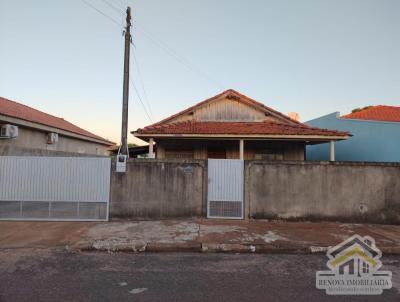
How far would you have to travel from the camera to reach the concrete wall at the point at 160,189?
771 cm

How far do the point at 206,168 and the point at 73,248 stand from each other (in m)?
4.02

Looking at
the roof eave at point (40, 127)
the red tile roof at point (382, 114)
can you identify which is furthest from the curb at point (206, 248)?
the red tile roof at point (382, 114)

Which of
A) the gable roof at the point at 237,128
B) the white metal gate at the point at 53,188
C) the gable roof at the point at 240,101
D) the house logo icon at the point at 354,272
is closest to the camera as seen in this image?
the house logo icon at the point at 354,272

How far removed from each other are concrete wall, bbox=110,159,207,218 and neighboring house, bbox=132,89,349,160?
2573 millimetres

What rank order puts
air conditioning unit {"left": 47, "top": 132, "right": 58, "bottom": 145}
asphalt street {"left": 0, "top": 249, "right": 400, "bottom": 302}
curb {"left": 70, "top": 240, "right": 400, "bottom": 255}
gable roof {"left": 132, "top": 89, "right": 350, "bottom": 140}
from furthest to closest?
air conditioning unit {"left": 47, "top": 132, "right": 58, "bottom": 145} < gable roof {"left": 132, "top": 89, "right": 350, "bottom": 140} < curb {"left": 70, "top": 240, "right": 400, "bottom": 255} < asphalt street {"left": 0, "top": 249, "right": 400, "bottom": 302}

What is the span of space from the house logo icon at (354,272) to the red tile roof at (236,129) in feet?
17.1

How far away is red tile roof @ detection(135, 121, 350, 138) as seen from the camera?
33.0ft

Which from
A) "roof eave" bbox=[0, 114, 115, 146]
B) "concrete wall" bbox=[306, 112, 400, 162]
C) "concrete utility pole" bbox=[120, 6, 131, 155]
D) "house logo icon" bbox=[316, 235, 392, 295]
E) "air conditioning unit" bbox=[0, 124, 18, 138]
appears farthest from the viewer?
"concrete wall" bbox=[306, 112, 400, 162]

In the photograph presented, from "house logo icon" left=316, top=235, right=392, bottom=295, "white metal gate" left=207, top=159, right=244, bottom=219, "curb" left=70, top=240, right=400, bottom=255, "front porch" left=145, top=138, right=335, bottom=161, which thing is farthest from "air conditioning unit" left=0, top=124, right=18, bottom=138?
"house logo icon" left=316, top=235, right=392, bottom=295

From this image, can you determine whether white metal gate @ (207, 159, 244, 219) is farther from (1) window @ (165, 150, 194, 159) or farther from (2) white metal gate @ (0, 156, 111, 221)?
(1) window @ (165, 150, 194, 159)

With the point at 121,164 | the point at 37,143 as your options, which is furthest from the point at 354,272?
the point at 37,143

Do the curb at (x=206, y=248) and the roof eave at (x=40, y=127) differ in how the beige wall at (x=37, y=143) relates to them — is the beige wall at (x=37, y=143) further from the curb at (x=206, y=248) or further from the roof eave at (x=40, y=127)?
the curb at (x=206, y=248)

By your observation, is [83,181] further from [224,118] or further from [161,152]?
[224,118]

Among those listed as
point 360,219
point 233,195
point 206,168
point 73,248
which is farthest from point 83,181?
point 360,219
